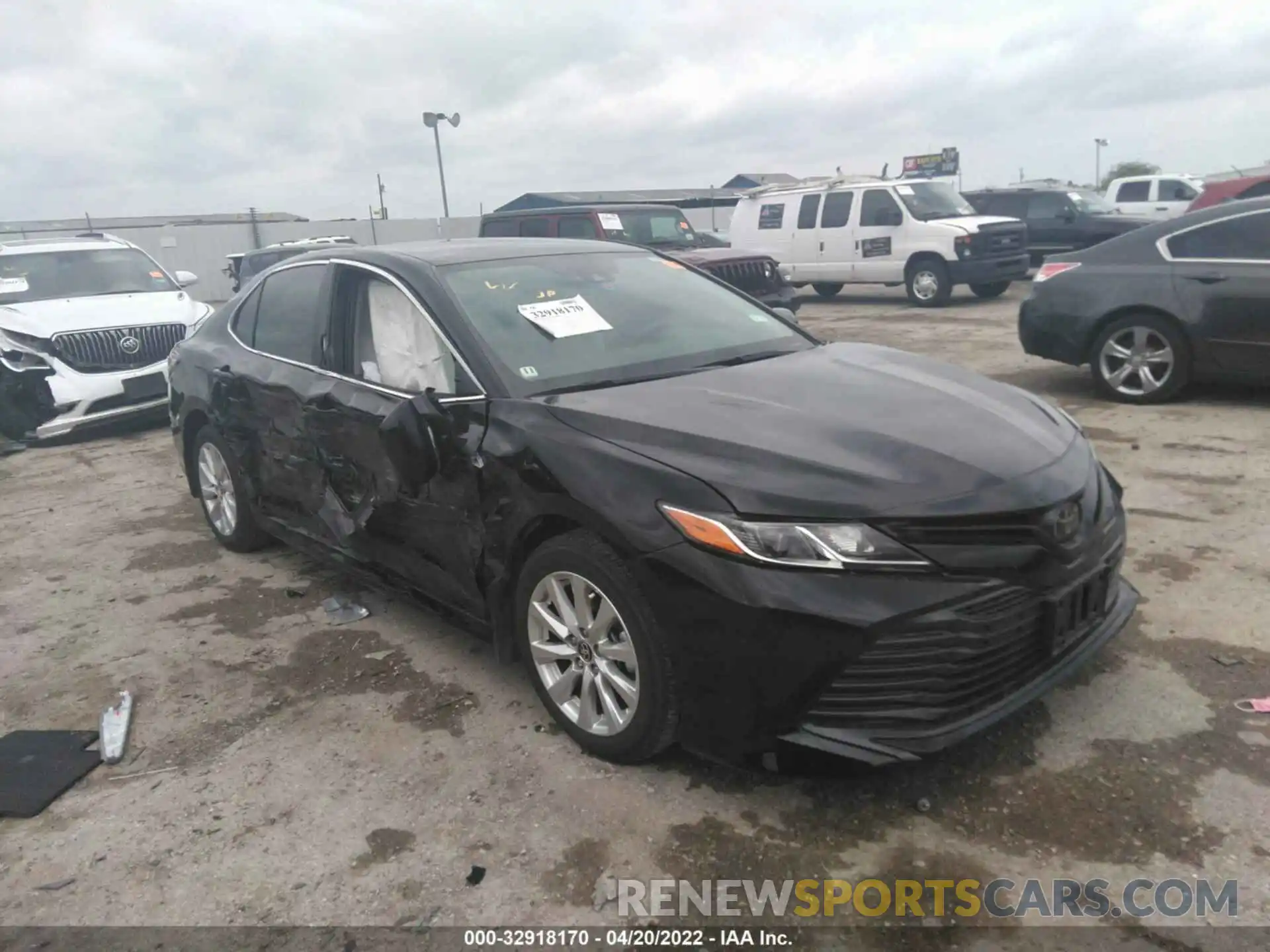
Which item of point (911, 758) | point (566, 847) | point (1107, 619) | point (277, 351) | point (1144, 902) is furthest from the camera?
point (277, 351)

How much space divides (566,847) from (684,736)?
0.45 m

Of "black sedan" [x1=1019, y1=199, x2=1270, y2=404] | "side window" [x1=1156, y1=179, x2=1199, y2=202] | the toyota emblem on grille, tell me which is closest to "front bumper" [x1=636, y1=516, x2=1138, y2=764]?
the toyota emblem on grille

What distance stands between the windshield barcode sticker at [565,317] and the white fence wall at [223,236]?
22922 millimetres

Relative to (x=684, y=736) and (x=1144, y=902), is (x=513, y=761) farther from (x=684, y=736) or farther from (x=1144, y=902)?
(x=1144, y=902)

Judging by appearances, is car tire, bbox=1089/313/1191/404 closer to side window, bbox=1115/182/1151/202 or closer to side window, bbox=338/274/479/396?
side window, bbox=338/274/479/396

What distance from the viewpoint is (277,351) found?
4625 mm

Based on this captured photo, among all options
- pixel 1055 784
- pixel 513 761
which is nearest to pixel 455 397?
pixel 513 761

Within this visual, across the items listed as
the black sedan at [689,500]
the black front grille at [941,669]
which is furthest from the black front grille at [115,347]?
the black front grille at [941,669]

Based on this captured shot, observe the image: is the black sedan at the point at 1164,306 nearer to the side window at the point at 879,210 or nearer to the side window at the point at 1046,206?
the side window at the point at 879,210

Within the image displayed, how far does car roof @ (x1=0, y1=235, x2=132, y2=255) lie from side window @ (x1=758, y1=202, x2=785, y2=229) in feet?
33.9

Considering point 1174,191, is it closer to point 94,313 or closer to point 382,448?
point 94,313

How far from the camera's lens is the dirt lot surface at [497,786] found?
257cm

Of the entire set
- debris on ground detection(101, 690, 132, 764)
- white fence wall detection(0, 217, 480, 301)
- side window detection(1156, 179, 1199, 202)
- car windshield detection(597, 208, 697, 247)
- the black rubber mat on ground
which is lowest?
the black rubber mat on ground

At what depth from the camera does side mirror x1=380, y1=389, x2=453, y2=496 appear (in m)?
3.34
